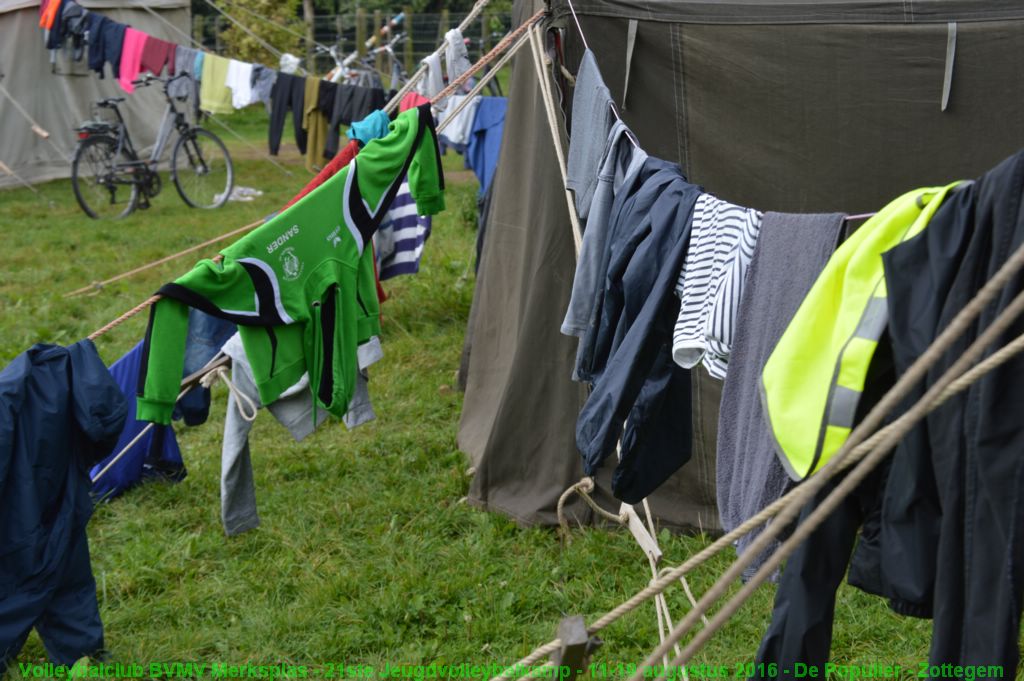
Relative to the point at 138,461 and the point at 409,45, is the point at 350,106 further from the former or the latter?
the point at 409,45

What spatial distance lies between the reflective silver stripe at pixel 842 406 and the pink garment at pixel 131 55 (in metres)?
8.17

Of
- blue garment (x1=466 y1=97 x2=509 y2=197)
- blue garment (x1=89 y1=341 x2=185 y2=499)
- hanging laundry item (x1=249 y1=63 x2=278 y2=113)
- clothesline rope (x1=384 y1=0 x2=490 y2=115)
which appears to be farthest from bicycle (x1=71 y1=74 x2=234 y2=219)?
blue garment (x1=89 y1=341 x2=185 y2=499)

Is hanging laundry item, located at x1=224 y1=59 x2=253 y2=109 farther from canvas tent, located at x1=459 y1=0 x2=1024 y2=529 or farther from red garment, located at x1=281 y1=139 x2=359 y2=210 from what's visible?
red garment, located at x1=281 y1=139 x2=359 y2=210

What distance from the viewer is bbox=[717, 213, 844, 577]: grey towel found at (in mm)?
2129

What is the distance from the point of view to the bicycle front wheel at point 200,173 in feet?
34.2

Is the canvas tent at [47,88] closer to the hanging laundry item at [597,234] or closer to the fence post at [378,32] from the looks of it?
the fence post at [378,32]

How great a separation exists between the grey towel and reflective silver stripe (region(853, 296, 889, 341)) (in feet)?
0.90

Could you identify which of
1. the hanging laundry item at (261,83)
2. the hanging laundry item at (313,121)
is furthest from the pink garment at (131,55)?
the hanging laundry item at (313,121)

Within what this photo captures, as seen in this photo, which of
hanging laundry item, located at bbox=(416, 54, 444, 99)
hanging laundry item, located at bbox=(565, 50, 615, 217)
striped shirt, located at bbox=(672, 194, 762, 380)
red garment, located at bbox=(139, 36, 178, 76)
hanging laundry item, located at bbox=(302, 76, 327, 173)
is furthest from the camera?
red garment, located at bbox=(139, 36, 178, 76)

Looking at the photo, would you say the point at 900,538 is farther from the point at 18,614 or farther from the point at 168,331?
the point at 18,614

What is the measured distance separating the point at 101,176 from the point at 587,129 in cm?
806

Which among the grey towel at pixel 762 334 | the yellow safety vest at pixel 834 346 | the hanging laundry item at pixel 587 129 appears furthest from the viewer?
the hanging laundry item at pixel 587 129

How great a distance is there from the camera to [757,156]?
3732 mm

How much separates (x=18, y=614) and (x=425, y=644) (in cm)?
127
